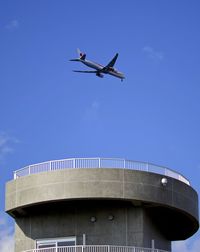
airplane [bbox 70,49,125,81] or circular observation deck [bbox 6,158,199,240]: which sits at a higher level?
airplane [bbox 70,49,125,81]

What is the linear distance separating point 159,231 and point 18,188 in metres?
7.67

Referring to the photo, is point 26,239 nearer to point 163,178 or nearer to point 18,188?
point 18,188

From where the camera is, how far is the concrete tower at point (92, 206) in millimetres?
38000

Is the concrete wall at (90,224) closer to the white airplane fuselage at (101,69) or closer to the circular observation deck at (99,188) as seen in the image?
the circular observation deck at (99,188)

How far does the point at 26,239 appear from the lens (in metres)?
40.0

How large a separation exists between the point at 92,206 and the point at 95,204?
172 millimetres

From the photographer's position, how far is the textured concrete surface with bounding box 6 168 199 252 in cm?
3803

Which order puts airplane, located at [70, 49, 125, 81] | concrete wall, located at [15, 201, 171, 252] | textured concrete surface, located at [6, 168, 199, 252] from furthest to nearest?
airplane, located at [70, 49, 125, 81] → concrete wall, located at [15, 201, 171, 252] → textured concrete surface, located at [6, 168, 199, 252]

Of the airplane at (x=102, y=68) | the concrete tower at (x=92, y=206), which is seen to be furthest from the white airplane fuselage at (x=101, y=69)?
the concrete tower at (x=92, y=206)

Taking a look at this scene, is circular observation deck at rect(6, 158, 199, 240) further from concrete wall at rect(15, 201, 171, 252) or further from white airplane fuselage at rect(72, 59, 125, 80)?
white airplane fuselage at rect(72, 59, 125, 80)

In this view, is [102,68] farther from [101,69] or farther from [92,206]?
[92,206]

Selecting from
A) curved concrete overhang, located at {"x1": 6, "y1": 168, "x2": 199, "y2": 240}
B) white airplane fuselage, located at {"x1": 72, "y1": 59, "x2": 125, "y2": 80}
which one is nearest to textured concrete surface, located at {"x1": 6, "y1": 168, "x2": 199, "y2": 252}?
curved concrete overhang, located at {"x1": 6, "y1": 168, "x2": 199, "y2": 240}

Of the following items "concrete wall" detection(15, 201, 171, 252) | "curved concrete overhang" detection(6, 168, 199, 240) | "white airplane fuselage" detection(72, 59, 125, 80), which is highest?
"white airplane fuselage" detection(72, 59, 125, 80)

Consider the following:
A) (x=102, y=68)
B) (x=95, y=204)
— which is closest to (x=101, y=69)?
(x=102, y=68)
